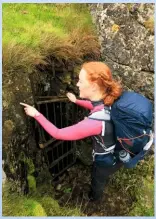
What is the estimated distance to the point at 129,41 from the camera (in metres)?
5.73

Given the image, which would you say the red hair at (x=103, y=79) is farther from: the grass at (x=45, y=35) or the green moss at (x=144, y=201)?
the green moss at (x=144, y=201)

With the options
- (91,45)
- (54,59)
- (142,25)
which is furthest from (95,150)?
(142,25)

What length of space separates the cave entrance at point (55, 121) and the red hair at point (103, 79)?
4.75 ft

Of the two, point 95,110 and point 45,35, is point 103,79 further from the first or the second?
point 45,35

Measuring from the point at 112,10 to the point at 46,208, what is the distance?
3615mm

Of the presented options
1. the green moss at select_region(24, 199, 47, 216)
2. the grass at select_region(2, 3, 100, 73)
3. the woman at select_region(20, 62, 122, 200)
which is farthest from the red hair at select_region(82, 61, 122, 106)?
the green moss at select_region(24, 199, 47, 216)

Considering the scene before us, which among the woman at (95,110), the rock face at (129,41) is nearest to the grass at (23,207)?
the woman at (95,110)

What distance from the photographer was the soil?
20.9 ft

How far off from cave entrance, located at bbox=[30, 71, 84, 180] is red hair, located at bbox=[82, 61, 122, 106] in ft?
4.75

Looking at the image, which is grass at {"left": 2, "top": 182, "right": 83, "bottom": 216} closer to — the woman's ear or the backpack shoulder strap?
the backpack shoulder strap

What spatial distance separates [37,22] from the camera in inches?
214

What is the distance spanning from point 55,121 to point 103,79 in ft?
6.98

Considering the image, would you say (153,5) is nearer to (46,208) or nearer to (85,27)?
(85,27)

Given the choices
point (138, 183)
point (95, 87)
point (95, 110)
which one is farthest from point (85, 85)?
point (138, 183)
